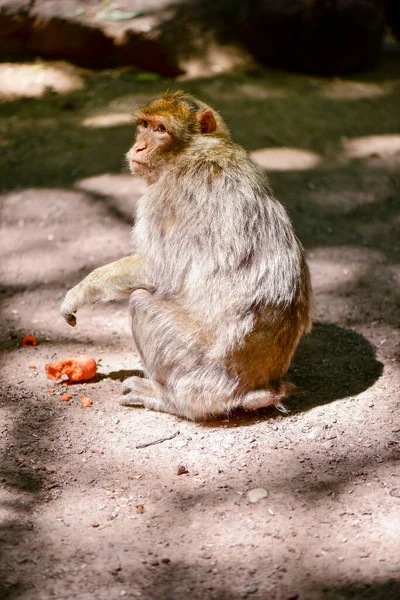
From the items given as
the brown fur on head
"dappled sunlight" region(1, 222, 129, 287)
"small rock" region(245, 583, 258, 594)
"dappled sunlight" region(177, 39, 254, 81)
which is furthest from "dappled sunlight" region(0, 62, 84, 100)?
"small rock" region(245, 583, 258, 594)

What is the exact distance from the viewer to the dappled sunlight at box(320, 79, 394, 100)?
8547 millimetres

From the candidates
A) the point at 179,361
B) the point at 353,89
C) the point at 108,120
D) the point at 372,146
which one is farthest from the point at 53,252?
the point at 353,89

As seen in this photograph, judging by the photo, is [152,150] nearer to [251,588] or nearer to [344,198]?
[251,588]

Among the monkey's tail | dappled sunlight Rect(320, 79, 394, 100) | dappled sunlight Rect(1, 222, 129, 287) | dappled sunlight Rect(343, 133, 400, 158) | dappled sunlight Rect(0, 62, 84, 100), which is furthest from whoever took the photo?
dappled sunlight Rect(0, 62, 84, 100)

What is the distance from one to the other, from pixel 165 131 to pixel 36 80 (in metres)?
4.94

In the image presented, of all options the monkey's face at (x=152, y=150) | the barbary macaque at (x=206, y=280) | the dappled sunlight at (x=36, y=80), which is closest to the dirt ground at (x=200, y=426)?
the barbary macaque at (x=206, y=280)

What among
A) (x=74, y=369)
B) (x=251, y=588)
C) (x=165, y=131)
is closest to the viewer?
(x=251, y=588)

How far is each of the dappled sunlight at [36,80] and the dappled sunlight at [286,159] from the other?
8.07 ft

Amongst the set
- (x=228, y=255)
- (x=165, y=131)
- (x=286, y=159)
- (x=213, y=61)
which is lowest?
(x=286, y=159)

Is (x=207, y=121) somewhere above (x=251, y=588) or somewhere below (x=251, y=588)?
above

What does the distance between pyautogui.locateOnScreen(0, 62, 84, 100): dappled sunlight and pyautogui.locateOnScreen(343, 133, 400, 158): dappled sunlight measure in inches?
121

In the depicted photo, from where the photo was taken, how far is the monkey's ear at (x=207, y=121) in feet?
14.4

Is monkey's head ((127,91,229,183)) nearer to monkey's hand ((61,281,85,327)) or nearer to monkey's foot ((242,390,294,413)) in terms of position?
monkey's hand ((61,281,85,327))

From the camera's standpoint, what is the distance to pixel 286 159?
24.5ft
